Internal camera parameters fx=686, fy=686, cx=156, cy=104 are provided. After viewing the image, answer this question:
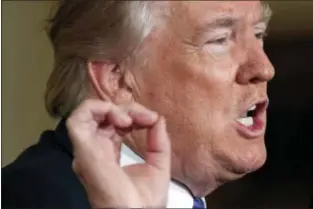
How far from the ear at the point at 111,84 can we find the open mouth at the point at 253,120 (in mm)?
134

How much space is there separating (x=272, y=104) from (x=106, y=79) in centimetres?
25

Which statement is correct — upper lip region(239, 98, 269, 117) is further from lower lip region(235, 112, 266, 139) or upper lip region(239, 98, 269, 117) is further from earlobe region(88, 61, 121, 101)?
earlobe region(88, 61, 121, 101)

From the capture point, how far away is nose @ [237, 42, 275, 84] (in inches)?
31.2

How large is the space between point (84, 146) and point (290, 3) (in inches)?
17.2

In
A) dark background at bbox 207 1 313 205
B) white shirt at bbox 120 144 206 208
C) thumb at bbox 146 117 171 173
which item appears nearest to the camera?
thumb at bbox 146 117 171 173

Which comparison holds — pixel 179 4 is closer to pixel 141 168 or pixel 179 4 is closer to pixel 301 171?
pixel 141 168

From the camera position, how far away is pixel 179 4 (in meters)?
0.77

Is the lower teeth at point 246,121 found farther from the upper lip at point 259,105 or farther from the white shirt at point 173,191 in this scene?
the white shirt at point 173,191

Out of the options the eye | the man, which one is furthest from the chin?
the eye

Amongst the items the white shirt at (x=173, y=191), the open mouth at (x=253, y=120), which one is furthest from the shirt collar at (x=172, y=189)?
the open mouth at (x=253, y=120)

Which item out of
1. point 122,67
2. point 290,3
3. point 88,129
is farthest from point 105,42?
point 290,3

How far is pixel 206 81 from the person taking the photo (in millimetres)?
787

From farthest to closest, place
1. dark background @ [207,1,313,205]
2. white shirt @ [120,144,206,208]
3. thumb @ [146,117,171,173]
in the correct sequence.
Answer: dark background @ [207,1,313,205]
white shirt @ [120,144,206,208]
thumb @ [146,117,171,173]

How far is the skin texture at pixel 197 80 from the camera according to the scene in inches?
30.5
